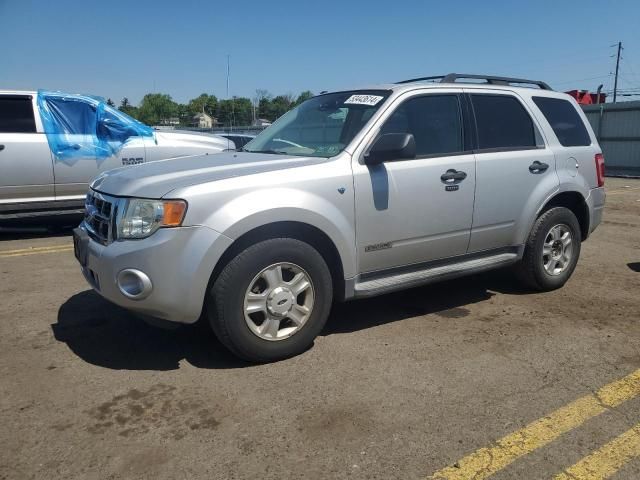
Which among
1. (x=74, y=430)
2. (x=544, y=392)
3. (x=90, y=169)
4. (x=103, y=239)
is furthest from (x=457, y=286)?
(x=90, y=169)

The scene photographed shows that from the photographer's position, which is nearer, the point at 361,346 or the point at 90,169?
the point at 361,346

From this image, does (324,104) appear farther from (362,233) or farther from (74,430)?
(74,430)

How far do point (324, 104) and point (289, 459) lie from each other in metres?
2.91

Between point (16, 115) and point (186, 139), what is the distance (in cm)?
228

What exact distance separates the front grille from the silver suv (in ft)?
0.05

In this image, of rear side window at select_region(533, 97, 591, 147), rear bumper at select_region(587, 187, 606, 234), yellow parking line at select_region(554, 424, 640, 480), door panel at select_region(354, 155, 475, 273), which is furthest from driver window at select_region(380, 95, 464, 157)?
yellow parking line at select_region(554, 424, 640, 480)

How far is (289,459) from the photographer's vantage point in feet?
8.29

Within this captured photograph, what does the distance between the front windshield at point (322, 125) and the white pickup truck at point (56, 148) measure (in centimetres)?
382

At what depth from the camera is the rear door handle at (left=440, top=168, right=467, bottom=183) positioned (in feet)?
13.5

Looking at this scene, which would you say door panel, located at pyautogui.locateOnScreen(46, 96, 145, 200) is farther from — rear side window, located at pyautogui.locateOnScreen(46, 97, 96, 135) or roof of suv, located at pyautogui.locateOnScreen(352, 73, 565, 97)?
roof of suv, located at pyautogui.locateOnScreen(352, 73, 565, 97)

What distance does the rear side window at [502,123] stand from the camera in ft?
14.8

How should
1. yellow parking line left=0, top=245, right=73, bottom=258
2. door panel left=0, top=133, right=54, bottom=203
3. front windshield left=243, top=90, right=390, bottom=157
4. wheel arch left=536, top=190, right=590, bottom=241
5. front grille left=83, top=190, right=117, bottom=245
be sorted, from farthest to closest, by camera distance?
door panel left=0, top=133, right=54, bottom=203 < yellow parking line left=0, top=245, right=73, bottom=258 < wheel arch left=536, top=190, right=590, bottom=241 < front windshield left=243, top=90, right=390, bottom=157 < front grille left=83, top=190, right=117, bottom=245

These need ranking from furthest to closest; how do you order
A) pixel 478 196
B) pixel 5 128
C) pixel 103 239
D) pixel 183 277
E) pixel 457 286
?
pixel 5 128 < pixel 457 286 < pixel 478 196 < pixel 103 239 < pixel 183 277

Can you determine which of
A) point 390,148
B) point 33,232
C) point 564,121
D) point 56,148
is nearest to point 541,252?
point 564,121
